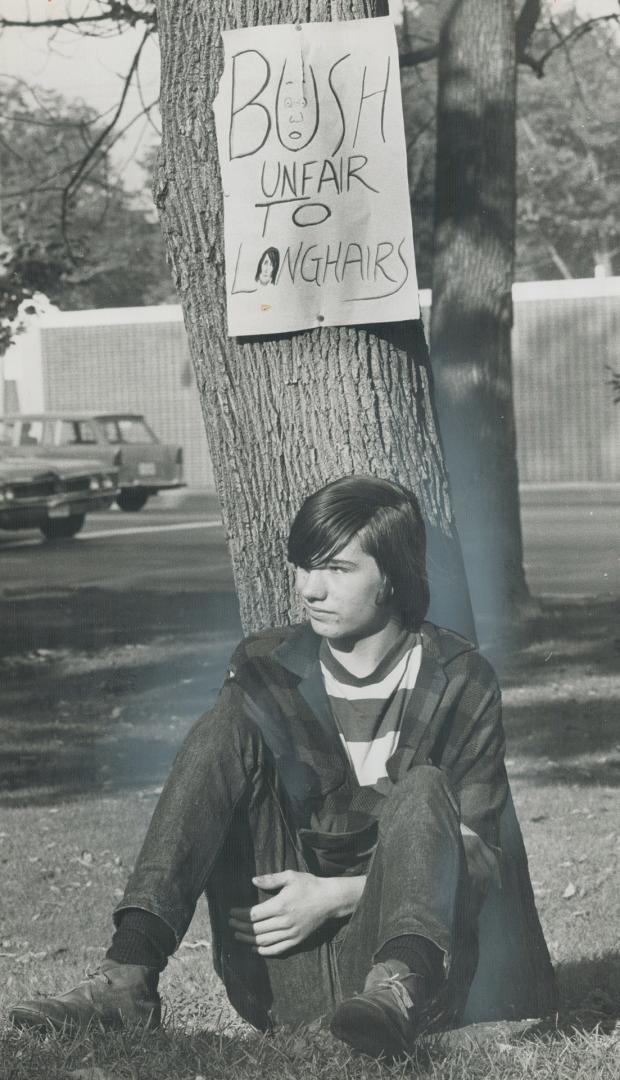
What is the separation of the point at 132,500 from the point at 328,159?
53.3 feet

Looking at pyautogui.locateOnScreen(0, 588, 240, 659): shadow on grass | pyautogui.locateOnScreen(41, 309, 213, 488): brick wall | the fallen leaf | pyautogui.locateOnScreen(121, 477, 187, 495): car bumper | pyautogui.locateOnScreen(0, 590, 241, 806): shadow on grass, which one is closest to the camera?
the fallen leaf

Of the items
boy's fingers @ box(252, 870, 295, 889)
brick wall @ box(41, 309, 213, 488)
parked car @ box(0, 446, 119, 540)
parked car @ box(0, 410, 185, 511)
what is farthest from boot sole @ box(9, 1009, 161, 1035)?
brick wall @ box(41, 309, 213, 488)

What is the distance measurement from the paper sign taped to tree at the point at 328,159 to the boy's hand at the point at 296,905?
3.51 feet

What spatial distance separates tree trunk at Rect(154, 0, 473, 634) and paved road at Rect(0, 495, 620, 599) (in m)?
8.14

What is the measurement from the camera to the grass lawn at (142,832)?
8.36 feet

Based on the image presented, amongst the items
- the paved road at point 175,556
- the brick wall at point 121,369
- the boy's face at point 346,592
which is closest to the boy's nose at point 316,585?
the boy's face at point 346,592

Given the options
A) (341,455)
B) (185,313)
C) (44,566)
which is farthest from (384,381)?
(44,566)

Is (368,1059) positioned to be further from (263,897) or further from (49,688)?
(49,688)

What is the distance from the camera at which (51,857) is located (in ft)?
15.8

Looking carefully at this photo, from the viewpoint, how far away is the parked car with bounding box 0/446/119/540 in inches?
574

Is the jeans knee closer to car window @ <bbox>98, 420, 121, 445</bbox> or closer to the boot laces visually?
the boot laces

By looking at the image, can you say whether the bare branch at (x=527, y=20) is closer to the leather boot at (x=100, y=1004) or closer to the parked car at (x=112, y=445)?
the parked car at (x=112, y=445)

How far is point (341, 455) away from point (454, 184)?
5.43 metres

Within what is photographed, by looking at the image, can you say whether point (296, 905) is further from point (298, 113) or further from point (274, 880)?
point (298, 113)
